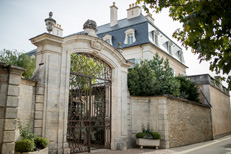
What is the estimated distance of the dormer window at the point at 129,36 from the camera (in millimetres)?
17578

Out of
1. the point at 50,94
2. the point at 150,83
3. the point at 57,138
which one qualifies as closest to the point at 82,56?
the point at 50,94

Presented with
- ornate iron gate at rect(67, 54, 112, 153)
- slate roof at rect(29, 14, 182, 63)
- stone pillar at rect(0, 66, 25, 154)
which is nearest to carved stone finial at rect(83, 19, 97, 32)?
ornate iron gate at rect(67, 54, 112, 153)

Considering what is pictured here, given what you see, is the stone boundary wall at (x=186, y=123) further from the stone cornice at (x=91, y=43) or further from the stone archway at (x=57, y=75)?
the stone cornice at (x=91, y=43)

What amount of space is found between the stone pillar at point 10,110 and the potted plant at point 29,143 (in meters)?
0.41

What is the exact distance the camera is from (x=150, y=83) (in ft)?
34.0

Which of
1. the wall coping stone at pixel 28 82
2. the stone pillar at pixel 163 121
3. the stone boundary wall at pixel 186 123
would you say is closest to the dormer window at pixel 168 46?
the stone boundary wall at pixel 186 123

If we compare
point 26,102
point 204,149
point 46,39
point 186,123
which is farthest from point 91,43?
point 186,123

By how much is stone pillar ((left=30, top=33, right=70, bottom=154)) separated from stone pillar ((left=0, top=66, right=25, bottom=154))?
4.80 feet

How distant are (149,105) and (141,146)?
1.86 metres

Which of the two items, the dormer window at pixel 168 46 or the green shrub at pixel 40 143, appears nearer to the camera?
the green shrub at pixel 40 143

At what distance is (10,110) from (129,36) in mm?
14292

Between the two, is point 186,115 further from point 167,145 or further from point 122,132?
point 122,132

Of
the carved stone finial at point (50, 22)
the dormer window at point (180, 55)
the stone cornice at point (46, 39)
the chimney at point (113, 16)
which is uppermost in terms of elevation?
the chimney at point (113, 16)

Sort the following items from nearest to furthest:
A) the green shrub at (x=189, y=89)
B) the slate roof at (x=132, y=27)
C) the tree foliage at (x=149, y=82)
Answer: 1. the tree foliage at (x=149, y=82)
2. the green shrub at (x=189, y=89)
3. the slate roof at (x=132, y=27)
